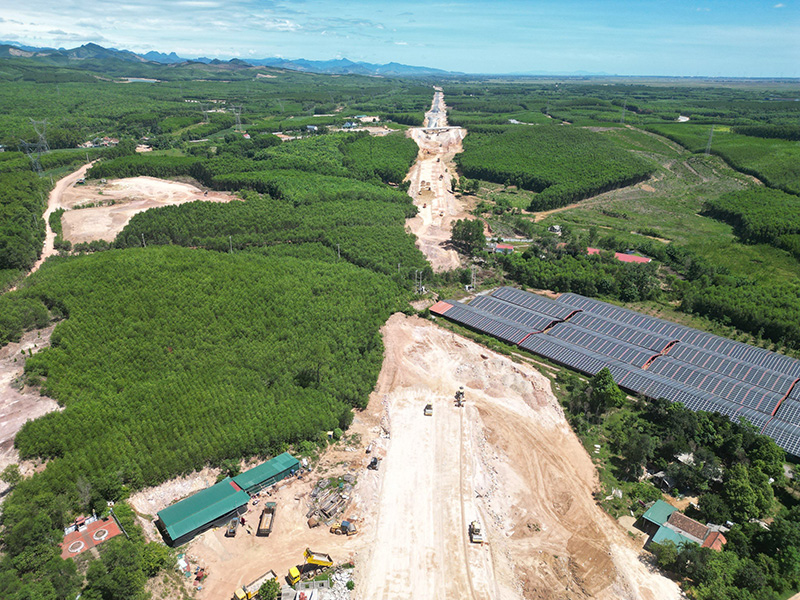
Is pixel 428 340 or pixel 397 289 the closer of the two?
pixel 428 340

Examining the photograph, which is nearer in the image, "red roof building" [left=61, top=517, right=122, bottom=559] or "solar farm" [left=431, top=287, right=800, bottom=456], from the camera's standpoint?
"red roof building" [left=61, top=517, right=122, bottom=559]

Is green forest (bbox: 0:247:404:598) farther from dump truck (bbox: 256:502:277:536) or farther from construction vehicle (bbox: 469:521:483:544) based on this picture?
construction vehicle (bbox: 469:521:483:544)

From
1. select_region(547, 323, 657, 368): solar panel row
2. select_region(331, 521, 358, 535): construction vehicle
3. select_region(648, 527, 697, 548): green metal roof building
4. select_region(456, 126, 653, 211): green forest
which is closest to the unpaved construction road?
select_region(331, 521, 358, 535): construction vehicle

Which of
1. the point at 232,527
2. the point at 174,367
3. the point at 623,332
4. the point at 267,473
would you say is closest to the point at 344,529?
the point at 267,473

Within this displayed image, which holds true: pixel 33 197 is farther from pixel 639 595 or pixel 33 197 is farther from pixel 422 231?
pixel 639 595

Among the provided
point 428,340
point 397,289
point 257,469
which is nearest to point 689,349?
point 428,340

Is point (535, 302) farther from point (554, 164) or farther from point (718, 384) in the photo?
point (554, 164)

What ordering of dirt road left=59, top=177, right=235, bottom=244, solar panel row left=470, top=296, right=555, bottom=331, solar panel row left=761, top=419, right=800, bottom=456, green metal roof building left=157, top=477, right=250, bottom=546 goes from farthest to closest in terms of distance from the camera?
dirt road left=59, top=177, right=235, bottom=244
solar panel row left=470, top=296, right=555, bottom=331
solar panel row left=761, top=419, right=800, bottom=456
green metal roof building left=157, top=477, right=250, bottom=546

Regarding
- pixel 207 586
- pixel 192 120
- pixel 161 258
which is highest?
pixel 192 120
